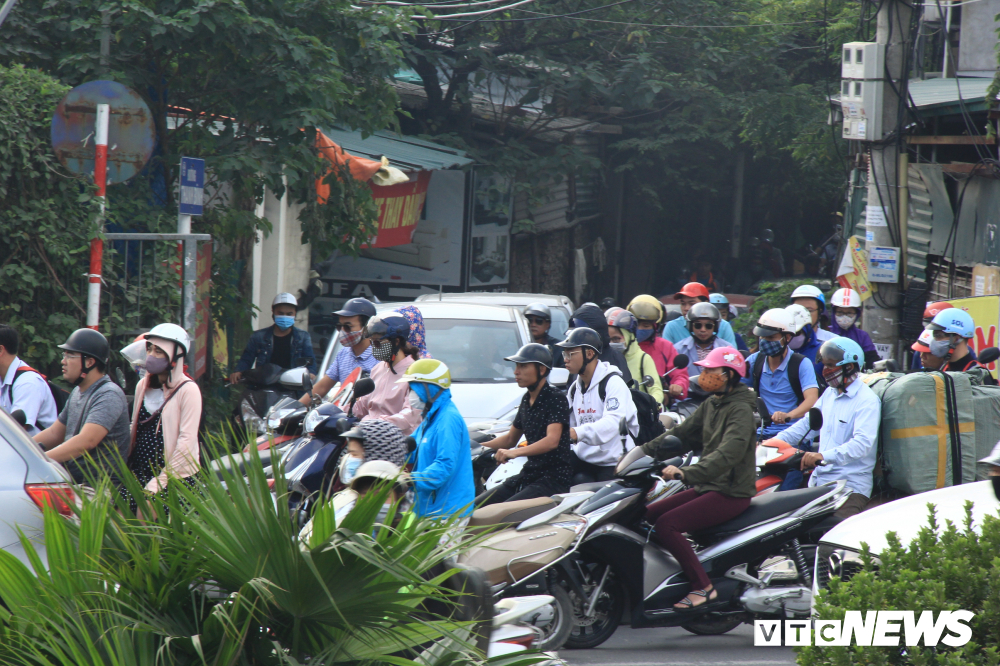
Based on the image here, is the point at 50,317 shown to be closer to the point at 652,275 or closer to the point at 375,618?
the point at 375,618

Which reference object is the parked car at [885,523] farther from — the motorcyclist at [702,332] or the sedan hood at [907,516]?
the motorcyclist at [702,332]

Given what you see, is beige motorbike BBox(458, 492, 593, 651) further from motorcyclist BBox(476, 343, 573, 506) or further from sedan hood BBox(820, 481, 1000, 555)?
sedan hood BBox(820, 481, 1000, 555)

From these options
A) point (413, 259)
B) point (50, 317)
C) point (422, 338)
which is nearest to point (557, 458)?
point (422, 338)

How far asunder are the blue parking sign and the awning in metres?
7.92

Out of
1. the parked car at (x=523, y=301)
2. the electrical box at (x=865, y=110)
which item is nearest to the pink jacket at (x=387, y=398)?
the parked car at (x=523, y=301)

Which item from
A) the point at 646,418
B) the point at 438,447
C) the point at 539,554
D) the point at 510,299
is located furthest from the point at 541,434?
the point at 510,299

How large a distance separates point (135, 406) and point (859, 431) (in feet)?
13.8

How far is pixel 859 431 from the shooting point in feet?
20.6

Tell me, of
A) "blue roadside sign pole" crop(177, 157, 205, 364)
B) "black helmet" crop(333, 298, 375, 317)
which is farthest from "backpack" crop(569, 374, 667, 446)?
"blue roadside sign pole" crop(177, 157, 205, 364)

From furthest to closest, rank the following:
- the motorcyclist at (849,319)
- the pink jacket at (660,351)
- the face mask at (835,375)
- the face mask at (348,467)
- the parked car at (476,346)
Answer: the pink jacket at (660,351)
the motorcyclist at (849,319)
the parked car at (476,346)
the face mask at (835,375)
the face mask at (348,467)

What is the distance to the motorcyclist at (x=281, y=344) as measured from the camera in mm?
10141

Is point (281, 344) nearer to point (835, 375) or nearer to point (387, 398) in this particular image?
point (387, 398)

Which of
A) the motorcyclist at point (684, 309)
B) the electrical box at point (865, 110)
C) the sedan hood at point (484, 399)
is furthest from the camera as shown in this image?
the motorcyclist at point (684, 309)

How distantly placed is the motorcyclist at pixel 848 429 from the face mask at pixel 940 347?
94 cm
